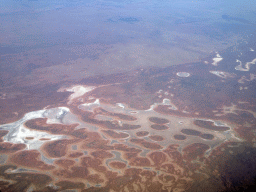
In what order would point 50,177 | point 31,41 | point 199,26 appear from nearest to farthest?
point 50,177 → point 31,41 → point 199,26

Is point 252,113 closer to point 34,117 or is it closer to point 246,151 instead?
point 246,151

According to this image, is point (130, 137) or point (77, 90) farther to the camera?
point (77, 90)

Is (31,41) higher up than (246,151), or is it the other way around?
(31,41)

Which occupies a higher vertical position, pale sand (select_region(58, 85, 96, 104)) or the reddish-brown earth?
pale sand (select_region(58, 85, 96, 104))

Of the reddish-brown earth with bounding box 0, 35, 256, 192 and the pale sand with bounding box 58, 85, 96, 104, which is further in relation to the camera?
the pale sand with bounding box 58, 85, 96, 104

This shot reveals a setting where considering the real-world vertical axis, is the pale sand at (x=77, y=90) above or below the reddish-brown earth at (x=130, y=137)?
above

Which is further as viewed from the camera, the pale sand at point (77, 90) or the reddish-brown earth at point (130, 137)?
the pale sand at point (77, 90)

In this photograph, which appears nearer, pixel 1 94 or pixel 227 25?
pixel 1 94

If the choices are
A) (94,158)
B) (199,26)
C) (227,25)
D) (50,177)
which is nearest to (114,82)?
(94,158)

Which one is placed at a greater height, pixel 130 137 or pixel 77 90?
pixel 77 90

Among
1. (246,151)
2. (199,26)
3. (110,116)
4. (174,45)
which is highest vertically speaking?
(199,26)

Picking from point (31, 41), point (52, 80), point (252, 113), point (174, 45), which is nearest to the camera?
point (252, 113)
